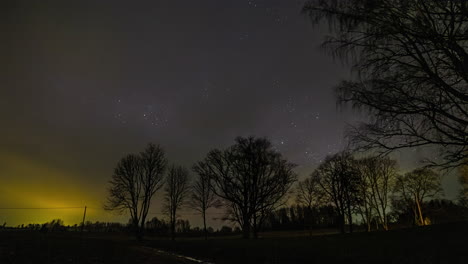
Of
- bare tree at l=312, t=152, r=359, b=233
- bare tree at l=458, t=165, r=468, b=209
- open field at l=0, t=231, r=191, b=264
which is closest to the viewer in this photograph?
open field at l=0, t=231, r=191, b=264

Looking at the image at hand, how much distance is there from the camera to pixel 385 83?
7559 millimetres

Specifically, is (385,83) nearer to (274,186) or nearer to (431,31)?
(431,31)

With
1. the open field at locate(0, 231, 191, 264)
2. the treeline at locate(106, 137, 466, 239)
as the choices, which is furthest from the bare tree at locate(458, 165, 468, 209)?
the open field at locate(0, 231, 191, 264)

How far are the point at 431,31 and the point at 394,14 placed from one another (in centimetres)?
88

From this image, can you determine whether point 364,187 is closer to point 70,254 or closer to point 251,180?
point 251,180

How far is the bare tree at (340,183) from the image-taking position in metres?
43.9

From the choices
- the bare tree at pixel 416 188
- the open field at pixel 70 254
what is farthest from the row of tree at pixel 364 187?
the open field at pixel 70 254

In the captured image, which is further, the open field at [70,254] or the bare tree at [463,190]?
the bare tree at [463,190]

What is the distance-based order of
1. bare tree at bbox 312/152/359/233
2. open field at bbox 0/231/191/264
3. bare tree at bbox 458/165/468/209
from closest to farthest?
open field at bbox 0/231/191/264
bare tree at bbox 458/165/468/209
bare tree at bbox 312/152/359/233

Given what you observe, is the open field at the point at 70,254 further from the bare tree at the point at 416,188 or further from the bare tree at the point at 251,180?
the bare tree at the point at 416,188

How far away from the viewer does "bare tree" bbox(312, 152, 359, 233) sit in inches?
1730

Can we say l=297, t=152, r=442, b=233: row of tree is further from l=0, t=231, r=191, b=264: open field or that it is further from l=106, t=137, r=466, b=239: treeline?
l=0, t=231, r=191, b=264: open field

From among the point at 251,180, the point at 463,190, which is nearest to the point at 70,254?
the point at 251,180

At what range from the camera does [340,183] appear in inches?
1785
